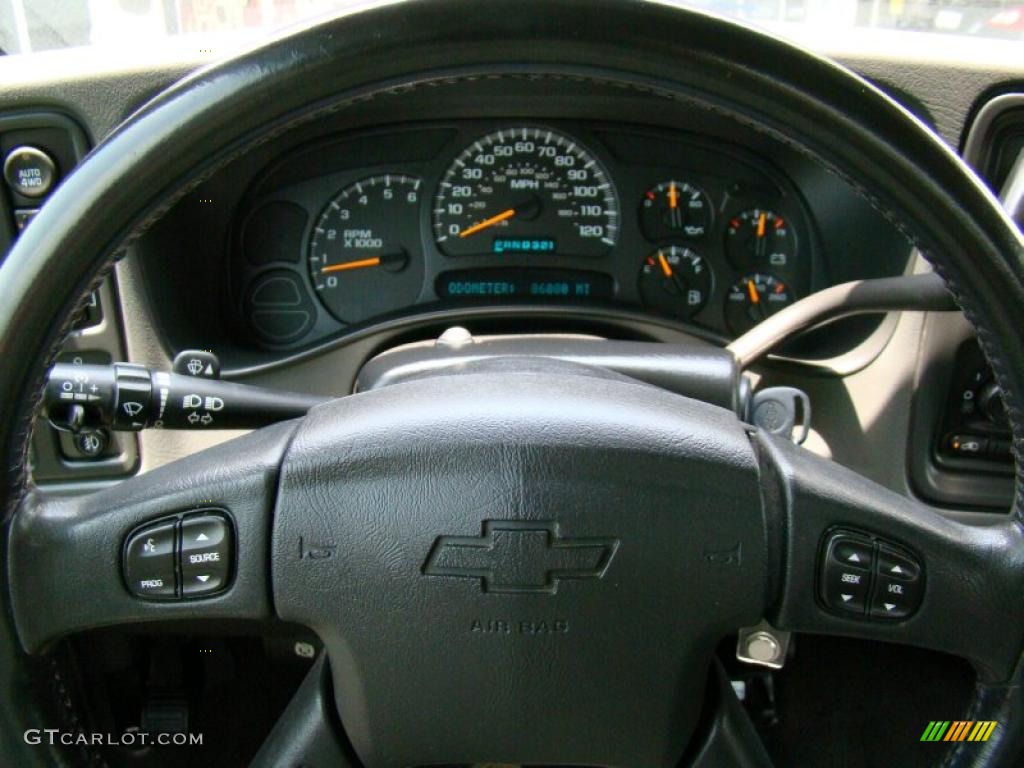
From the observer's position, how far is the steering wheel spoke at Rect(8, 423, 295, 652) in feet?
2.78

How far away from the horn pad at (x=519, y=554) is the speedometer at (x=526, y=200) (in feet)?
3.83

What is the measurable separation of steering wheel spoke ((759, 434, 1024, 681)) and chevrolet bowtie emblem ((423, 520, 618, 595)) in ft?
0.53

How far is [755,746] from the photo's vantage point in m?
0.96

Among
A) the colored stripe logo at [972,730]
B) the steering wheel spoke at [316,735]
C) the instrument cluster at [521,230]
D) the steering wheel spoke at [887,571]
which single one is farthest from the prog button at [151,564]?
the instrument cluster at [521,230]

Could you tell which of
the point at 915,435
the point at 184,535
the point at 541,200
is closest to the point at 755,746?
the point at 184,535

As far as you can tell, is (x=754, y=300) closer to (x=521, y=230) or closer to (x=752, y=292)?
(x=752, y=292)

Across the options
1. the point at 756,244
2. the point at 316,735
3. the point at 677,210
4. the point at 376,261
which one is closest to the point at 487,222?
the point at 376,261

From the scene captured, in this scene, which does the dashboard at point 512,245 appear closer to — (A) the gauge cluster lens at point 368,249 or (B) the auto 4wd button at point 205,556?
(A) the gauge cluster lens at point 368,249

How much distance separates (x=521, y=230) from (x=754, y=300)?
0.47 m

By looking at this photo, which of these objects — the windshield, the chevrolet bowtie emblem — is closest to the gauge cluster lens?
the windshield

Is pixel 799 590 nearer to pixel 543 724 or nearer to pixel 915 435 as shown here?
pixel 543 724

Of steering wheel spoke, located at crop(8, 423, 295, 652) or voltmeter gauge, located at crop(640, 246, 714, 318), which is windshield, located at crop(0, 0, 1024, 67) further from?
steering wheel spoke, located at crop(8, 423, 295, 652)

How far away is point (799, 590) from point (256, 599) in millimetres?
446

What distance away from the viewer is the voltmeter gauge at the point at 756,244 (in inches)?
79.2
